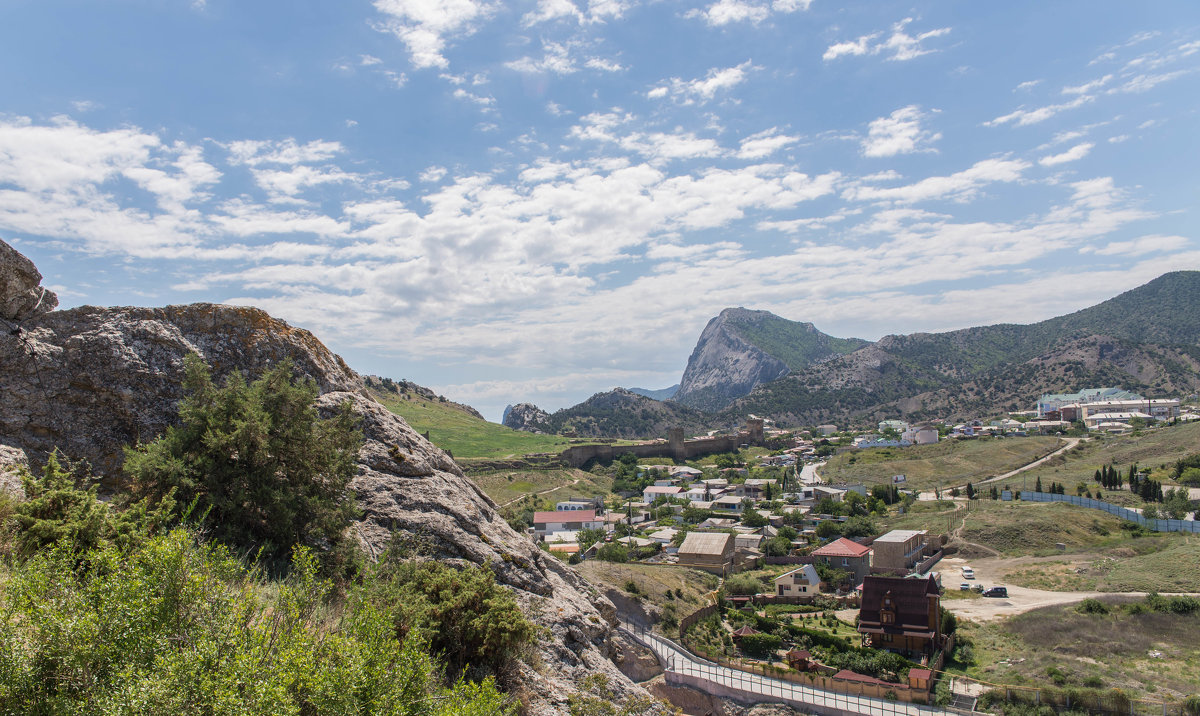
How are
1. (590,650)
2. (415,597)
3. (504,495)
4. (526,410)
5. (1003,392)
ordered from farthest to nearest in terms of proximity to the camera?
(526,410)
(1003,392)
(504,495)
(590,650)
(415,597)

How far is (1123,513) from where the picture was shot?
59.6m

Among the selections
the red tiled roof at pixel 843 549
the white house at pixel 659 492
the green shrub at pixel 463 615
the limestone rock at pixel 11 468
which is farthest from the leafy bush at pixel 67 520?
the white house at pixel 659 492

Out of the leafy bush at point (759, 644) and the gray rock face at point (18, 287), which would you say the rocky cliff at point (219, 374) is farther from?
the leafy bush at point (759, 644)

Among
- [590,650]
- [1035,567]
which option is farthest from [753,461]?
[590,650]

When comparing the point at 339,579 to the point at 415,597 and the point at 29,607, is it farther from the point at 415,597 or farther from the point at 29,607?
the point at 29,607

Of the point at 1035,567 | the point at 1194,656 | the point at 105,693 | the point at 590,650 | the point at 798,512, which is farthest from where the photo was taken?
the point at 798,512

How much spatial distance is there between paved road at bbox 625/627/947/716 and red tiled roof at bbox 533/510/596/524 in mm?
36207

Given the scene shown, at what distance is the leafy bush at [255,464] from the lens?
857 centimetres

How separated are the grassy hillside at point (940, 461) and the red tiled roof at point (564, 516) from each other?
41.6 m

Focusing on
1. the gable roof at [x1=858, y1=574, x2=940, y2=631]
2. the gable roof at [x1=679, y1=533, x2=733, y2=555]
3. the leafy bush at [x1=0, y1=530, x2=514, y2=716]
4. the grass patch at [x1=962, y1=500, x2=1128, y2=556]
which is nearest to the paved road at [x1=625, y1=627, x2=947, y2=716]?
the gable roof at [x1=858, y1=574, x2=940, y2=631]

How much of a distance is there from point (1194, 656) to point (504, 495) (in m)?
60.7

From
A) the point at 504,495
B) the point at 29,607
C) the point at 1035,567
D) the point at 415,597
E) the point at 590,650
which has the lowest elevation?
the point at 1035,567

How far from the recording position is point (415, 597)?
27.0 feet

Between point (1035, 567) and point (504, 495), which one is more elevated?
point (504, 495)
